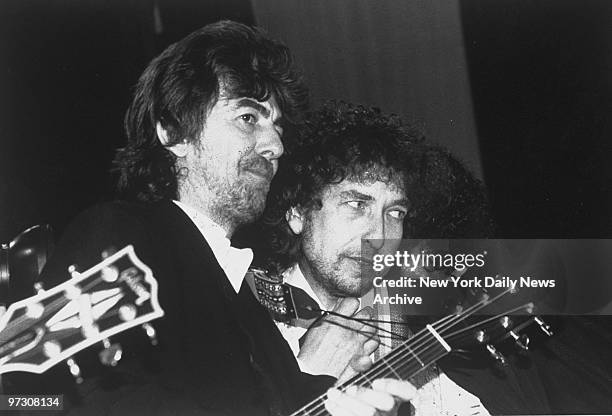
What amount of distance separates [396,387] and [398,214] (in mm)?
501

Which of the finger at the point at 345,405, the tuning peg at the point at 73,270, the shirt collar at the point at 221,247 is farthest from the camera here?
the shirt collar at the point at 221,247

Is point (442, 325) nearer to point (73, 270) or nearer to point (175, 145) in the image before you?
→ point (175, 145)

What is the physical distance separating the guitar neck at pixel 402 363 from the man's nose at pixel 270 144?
2.19 feet

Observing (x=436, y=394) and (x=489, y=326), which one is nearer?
(x=489, y=326)

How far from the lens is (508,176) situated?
233 centimetres

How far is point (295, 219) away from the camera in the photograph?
7.64 ft

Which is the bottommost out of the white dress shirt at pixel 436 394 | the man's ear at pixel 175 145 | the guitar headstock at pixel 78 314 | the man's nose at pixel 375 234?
the white dress shirt at pixel 436 394

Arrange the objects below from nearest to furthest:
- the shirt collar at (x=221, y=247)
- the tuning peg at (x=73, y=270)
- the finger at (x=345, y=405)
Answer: the finger at (x=345, y=405) < the tuning peg at (x=73, y=270) < the shirt collar at (x=221, y=247)

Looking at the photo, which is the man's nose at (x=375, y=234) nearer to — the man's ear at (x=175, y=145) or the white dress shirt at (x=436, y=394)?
the white dress shirt at (x=436, y=394)

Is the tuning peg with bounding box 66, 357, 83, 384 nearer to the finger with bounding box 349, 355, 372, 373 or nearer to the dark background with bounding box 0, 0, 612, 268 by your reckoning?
the dark background with bounding box 0, 0, 612, 268

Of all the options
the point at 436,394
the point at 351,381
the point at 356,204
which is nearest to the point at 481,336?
the point at 436,394

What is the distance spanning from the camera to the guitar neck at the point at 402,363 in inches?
84.5

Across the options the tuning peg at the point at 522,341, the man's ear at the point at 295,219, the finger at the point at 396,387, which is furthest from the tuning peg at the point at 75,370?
the tuning peg at the point at 522,341

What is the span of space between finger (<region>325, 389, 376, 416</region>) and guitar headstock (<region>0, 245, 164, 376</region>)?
1.77 feet
